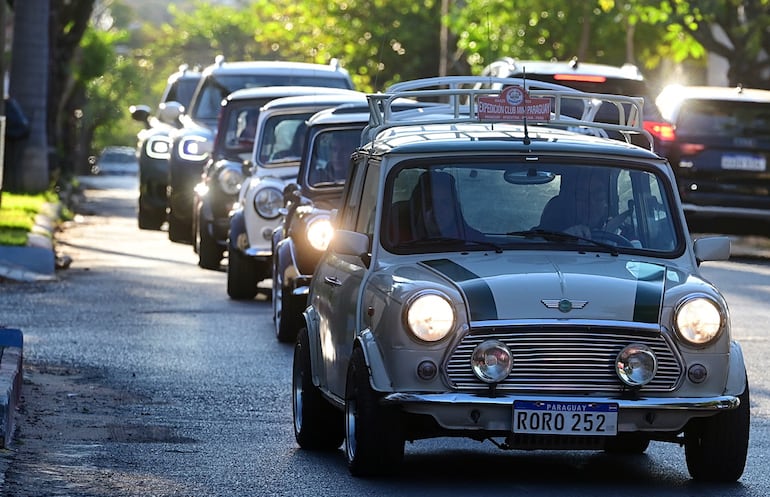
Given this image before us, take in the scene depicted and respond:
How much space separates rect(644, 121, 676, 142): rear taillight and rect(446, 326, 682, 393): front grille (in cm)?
1368

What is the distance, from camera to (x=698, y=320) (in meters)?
8.06

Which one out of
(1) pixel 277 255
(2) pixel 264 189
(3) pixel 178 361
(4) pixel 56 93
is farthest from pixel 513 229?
(4) pixel 56 93

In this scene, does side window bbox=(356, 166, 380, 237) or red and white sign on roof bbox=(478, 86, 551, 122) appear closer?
side window bbox=(356, 166, 380, 237)

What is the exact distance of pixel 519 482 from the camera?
8.38m

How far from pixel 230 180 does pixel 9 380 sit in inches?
360

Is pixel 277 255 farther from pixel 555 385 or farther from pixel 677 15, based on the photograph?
pixel 677 15

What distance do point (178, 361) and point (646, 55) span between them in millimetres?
40667

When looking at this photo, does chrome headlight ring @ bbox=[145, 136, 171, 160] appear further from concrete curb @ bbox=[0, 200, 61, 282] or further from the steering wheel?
the steering wheel

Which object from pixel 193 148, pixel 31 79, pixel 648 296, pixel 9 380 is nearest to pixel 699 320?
pixel 648 296

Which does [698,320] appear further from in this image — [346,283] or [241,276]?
[241,276]

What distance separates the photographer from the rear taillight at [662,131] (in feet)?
70.2

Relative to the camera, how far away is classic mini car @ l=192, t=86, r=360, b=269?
733 inches

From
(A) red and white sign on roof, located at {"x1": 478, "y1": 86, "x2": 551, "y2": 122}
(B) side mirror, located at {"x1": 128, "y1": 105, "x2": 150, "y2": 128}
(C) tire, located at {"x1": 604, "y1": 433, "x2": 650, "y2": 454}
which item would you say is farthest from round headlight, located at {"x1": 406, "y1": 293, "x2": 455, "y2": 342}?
(B) side mirror, located at {"x1": 128, "y1": 105, "x2": 150, "y2": 128}

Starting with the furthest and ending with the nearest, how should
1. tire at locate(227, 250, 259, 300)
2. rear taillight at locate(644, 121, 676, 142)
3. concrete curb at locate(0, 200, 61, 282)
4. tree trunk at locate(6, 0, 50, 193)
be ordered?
tree trunk at locate(6, 0, 50, 193) → rear taillight at locate(644, 121, 676, 142) → concrete curb at locate(0, 200, 61, 282) → tire at locate(227, 250, 259, 300)
